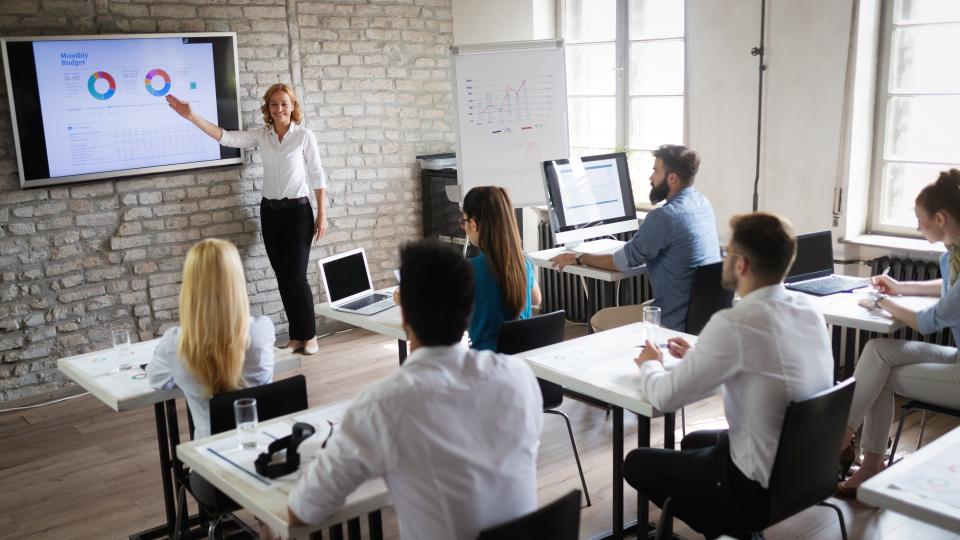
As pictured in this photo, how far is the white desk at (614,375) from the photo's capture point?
9.23ft

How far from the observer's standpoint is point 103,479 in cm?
425

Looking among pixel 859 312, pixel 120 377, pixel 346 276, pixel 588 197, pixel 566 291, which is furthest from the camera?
pixel 566 291

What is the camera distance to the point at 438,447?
6.14ft

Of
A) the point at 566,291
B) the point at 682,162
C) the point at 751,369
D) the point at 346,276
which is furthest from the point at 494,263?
the point at 566,291

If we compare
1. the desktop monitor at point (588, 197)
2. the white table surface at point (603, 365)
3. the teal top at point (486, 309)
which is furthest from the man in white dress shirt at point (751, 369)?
the desktop monitor at point (588, 197)

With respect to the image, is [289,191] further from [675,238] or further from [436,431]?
[436,431]

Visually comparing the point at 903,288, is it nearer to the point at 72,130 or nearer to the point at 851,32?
the point at 851,32

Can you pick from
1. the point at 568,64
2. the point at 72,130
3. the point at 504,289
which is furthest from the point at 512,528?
the point at 568,64

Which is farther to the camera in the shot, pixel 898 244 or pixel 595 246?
pixel 595 246

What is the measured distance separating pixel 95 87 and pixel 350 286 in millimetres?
2317

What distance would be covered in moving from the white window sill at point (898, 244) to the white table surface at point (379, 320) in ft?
8.71

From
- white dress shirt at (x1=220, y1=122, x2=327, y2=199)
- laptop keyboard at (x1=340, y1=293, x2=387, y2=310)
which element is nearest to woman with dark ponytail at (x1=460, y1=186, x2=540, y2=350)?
laptop keyboard at (x1=340, y1=293, x2=387, y2=310)

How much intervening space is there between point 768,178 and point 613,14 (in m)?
1.85

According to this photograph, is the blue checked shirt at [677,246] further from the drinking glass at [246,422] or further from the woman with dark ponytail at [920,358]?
the drinking glass at [246,422]
